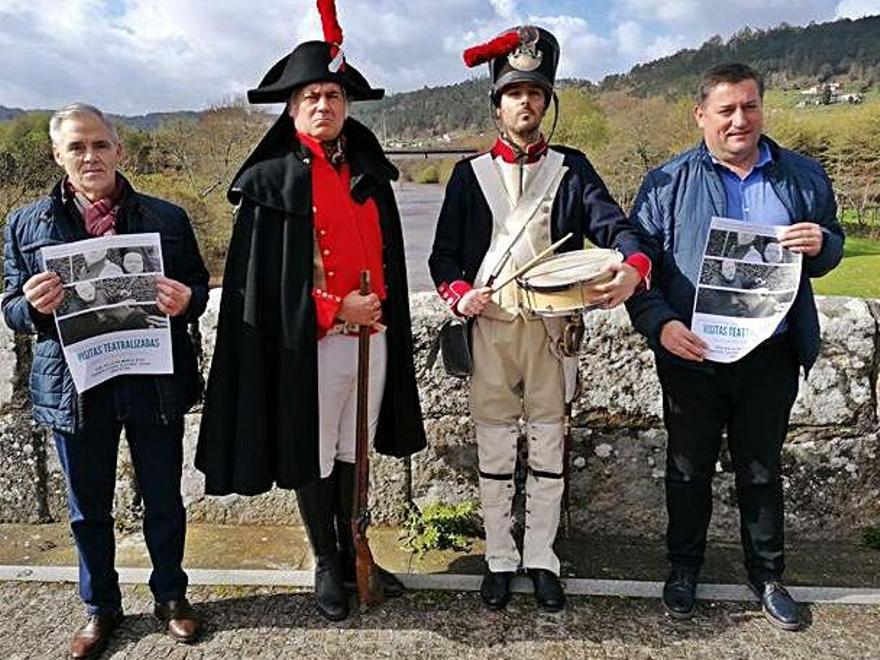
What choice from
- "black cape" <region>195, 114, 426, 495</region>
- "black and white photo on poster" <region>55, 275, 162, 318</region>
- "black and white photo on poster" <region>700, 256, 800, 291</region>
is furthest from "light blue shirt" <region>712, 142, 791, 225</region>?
"black and white photo on poster" <region>55, 275, 162, 318</region>

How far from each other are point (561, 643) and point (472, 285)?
4.02 ft

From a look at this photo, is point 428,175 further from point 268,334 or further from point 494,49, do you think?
point 268,334

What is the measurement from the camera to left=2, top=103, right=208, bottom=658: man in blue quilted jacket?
2420 mm

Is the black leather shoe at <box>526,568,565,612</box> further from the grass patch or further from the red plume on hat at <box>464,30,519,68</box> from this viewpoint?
the grass patch

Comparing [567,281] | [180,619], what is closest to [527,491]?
[567,281]

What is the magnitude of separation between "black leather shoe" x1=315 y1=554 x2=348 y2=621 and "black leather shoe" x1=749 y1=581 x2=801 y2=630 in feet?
4.78

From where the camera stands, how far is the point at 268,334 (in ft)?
8.71

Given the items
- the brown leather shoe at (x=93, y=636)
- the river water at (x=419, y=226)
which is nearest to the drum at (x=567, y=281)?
the brown leather shoe at (x=93, y=636)

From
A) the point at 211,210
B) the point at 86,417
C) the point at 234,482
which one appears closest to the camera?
the point at 86,417

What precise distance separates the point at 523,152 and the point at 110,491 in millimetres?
1784

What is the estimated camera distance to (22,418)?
11.2 ft

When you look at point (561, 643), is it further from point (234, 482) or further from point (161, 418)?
point (161, 418)

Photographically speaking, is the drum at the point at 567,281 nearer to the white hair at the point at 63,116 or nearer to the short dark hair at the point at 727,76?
the short dark hair at the point at 727,76

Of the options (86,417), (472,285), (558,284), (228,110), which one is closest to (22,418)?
(86,417)
